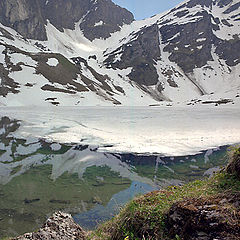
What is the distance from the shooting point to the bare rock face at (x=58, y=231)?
4.73 metres

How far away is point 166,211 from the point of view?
4246 millimetres

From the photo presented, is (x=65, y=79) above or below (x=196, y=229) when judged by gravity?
above

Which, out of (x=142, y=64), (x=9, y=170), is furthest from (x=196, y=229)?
(x=142, y=64)

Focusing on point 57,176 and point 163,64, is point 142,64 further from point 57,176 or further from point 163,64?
point 57,176

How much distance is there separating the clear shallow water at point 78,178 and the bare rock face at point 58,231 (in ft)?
8.40

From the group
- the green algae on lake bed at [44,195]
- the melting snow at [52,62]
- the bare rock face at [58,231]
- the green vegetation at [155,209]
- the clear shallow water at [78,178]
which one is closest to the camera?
the green vegetation at [155,209]

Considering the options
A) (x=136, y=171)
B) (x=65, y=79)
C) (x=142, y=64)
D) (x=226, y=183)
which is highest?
(x=142, y=64)

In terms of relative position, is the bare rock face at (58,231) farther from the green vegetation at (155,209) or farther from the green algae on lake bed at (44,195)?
the green algae on lake bed at (44,195)

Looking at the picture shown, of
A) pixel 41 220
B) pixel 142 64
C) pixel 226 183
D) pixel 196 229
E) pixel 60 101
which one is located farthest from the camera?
pixel 142 64

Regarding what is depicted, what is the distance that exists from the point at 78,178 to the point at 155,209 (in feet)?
27.3

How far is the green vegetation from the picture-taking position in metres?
4.11

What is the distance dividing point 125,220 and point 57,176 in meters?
8.54

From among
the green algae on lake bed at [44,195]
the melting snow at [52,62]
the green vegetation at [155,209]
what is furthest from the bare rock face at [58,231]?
the melting snow at [52,62]

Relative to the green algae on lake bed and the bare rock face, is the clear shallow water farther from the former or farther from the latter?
the bare rock face
